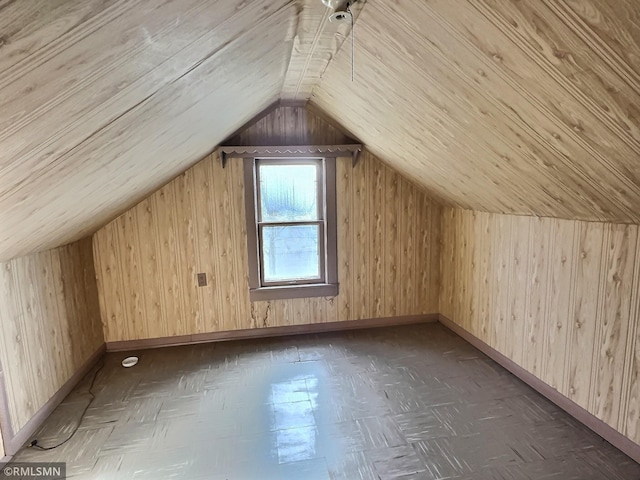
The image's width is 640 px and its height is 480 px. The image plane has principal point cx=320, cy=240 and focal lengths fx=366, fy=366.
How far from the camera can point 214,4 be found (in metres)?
1.12

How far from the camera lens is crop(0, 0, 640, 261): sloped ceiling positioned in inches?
38.6

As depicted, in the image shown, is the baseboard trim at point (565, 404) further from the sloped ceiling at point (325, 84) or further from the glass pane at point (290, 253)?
the glass pane at point (290, 253)

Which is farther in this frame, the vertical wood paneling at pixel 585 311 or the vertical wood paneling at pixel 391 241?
the vertical wood paneling at pixel 391 241

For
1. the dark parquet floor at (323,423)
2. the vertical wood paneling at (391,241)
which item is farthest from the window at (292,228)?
the dark parquet floor at (323,423)

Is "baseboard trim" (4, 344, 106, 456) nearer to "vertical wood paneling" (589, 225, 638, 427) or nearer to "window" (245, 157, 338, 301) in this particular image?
"window" (245, 157, 338, 301)

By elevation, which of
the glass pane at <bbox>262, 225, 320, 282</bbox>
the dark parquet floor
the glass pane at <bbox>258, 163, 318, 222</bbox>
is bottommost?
the dark parquet floor

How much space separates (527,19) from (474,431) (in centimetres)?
214

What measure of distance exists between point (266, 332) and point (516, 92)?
3.05m

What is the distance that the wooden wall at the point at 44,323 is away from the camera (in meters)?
2.16

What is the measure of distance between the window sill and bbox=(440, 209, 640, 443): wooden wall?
1360 millimetres

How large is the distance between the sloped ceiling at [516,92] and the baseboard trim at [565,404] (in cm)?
118

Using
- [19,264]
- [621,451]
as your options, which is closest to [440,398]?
[621,451]

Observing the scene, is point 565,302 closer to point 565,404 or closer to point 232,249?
point 565,404

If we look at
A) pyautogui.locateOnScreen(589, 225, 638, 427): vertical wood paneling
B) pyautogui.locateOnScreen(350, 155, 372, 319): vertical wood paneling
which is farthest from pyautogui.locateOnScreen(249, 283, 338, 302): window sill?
pyautogui.locateOnScreen(589, 225, 638, 427): vertical wood paneling
